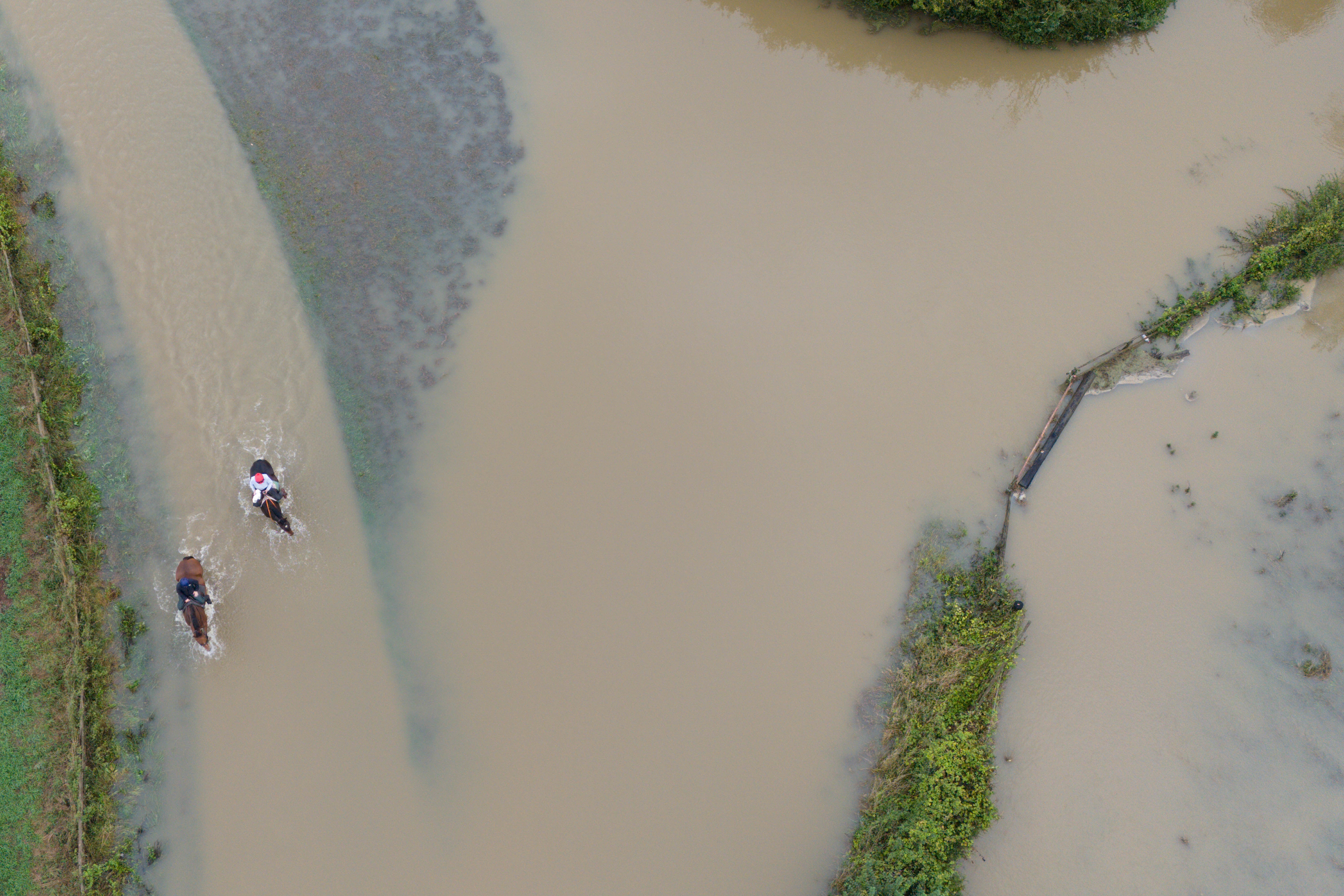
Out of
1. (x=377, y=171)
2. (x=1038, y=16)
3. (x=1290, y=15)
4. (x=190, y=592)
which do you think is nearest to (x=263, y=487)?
(x=190, y=592)

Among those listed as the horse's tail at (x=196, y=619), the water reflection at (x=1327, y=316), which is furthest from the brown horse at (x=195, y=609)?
the water reflection at (x=1327, y=316)

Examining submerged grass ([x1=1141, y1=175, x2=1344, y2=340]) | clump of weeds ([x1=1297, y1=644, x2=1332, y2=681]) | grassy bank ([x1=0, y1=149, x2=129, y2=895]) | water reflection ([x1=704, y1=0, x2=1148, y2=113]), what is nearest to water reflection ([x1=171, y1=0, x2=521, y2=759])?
grassy bank ([x1=0, y1=149, x2=129, y2=895])

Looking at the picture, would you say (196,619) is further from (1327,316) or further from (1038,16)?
(1327,316)

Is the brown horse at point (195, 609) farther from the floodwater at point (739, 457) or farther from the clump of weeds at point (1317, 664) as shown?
the clump of weeds at point (1317, 664)

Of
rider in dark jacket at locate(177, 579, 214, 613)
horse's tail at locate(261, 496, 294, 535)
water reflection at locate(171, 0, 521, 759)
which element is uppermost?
water reflection at locate(171, 0, 521, 759)

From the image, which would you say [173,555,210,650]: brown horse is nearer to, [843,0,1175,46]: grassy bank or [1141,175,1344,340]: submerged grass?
[843,0,1175,46]: grassy bank

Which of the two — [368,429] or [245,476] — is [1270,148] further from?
[245,476]
